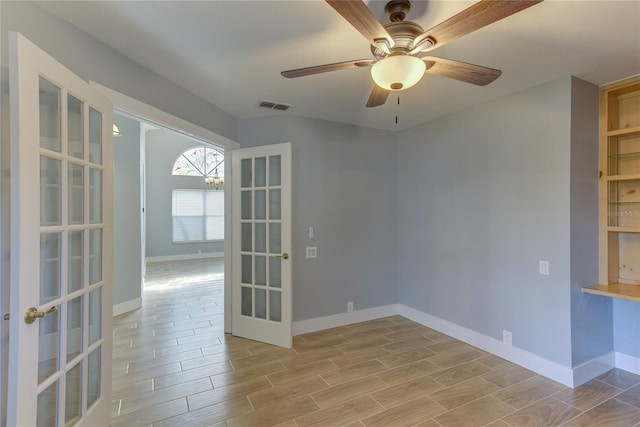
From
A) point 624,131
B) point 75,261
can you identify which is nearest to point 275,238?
point 75,261

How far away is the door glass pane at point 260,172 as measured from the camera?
3.36m

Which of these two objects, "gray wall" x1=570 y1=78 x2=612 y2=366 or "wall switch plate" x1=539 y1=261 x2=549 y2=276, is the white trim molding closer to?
"gray wall" x1=570 y1=78 x2=612 y2=366

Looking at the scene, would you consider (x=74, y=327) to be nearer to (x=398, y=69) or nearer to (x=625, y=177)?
→ (x=398, y=69)

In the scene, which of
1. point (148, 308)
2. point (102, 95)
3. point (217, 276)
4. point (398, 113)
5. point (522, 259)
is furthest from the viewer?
point (217, 276)

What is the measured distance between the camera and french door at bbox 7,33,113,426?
1.25 metres

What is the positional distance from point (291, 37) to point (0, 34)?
1425 mm

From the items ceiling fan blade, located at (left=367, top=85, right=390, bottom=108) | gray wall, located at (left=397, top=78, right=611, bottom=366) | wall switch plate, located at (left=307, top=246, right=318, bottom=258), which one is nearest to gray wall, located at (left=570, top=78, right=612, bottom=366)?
gray wall, located at (left=397, top=78, right=611, bottom=366)

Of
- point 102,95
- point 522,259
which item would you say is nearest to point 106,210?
point 102,95

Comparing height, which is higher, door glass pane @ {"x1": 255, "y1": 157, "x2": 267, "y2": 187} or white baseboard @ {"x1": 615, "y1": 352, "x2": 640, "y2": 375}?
door glass pane @ {"x1": 255, "y1": 157, "x2": 267, "y2": 187}

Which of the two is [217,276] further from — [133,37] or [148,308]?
[133,37]

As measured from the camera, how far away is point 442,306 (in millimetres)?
3580

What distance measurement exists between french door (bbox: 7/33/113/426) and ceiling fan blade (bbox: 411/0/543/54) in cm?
178

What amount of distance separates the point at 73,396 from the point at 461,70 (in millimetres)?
2819

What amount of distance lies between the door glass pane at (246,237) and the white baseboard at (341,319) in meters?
1.04
